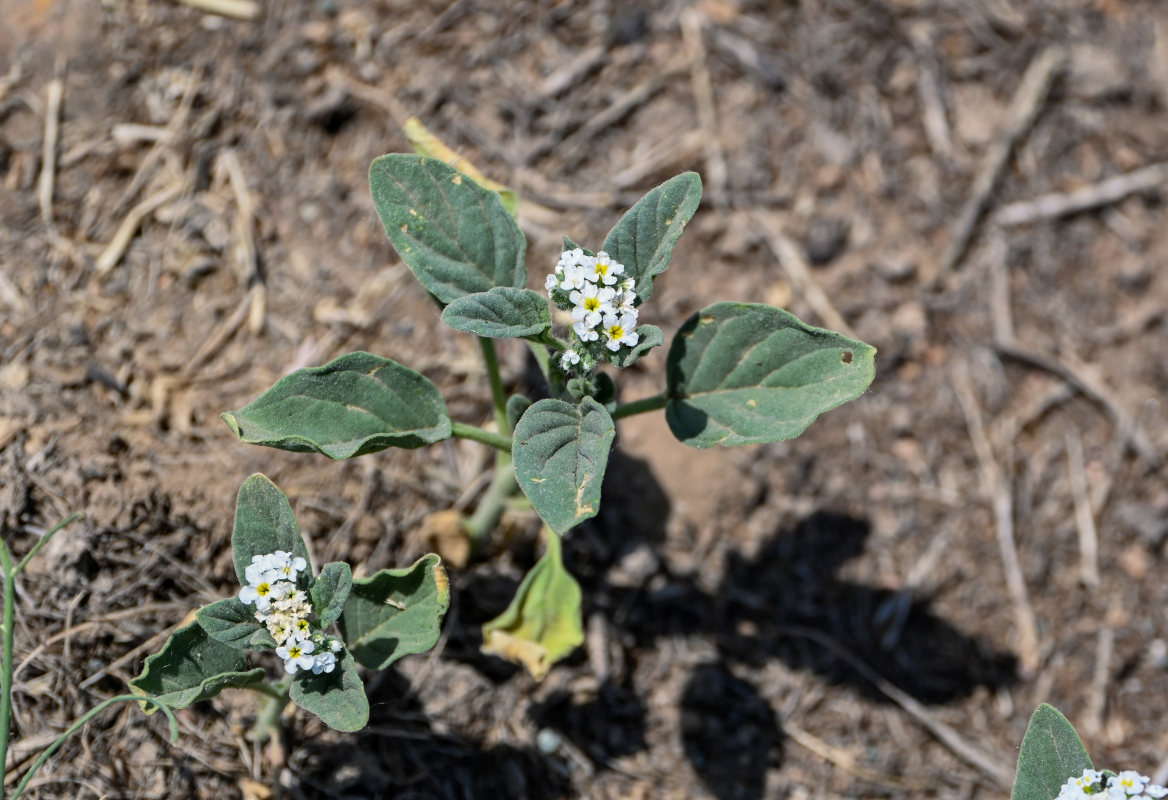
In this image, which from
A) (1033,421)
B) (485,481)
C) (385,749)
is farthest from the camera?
(1033,421)

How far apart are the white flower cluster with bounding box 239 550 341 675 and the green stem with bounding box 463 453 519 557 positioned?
3.17 ft

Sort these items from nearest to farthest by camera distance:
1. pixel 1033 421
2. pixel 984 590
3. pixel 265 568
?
1. pixel 265 568
2. pixel 984 590
3. pixel 1033 421

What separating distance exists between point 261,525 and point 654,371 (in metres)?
2.10

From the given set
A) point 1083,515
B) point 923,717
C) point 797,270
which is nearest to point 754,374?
point 797,270

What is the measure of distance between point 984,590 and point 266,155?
379 cm

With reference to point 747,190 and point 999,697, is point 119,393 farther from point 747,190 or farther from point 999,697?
point 999,697

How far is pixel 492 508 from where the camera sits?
146 inches

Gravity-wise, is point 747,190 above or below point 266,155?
below

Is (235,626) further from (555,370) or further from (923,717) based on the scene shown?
(923,717)

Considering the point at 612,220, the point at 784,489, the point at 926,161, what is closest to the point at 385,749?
the point at 784,489

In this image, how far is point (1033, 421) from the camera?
15.5 ft

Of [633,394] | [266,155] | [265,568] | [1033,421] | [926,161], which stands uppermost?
[266,155]

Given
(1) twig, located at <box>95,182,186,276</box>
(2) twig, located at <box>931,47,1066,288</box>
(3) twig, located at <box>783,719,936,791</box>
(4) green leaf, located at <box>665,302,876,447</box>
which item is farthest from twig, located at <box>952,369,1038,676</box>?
(1) twig, located at <box>95,182,186,276</box>

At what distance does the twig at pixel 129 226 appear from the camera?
4.08 metres
